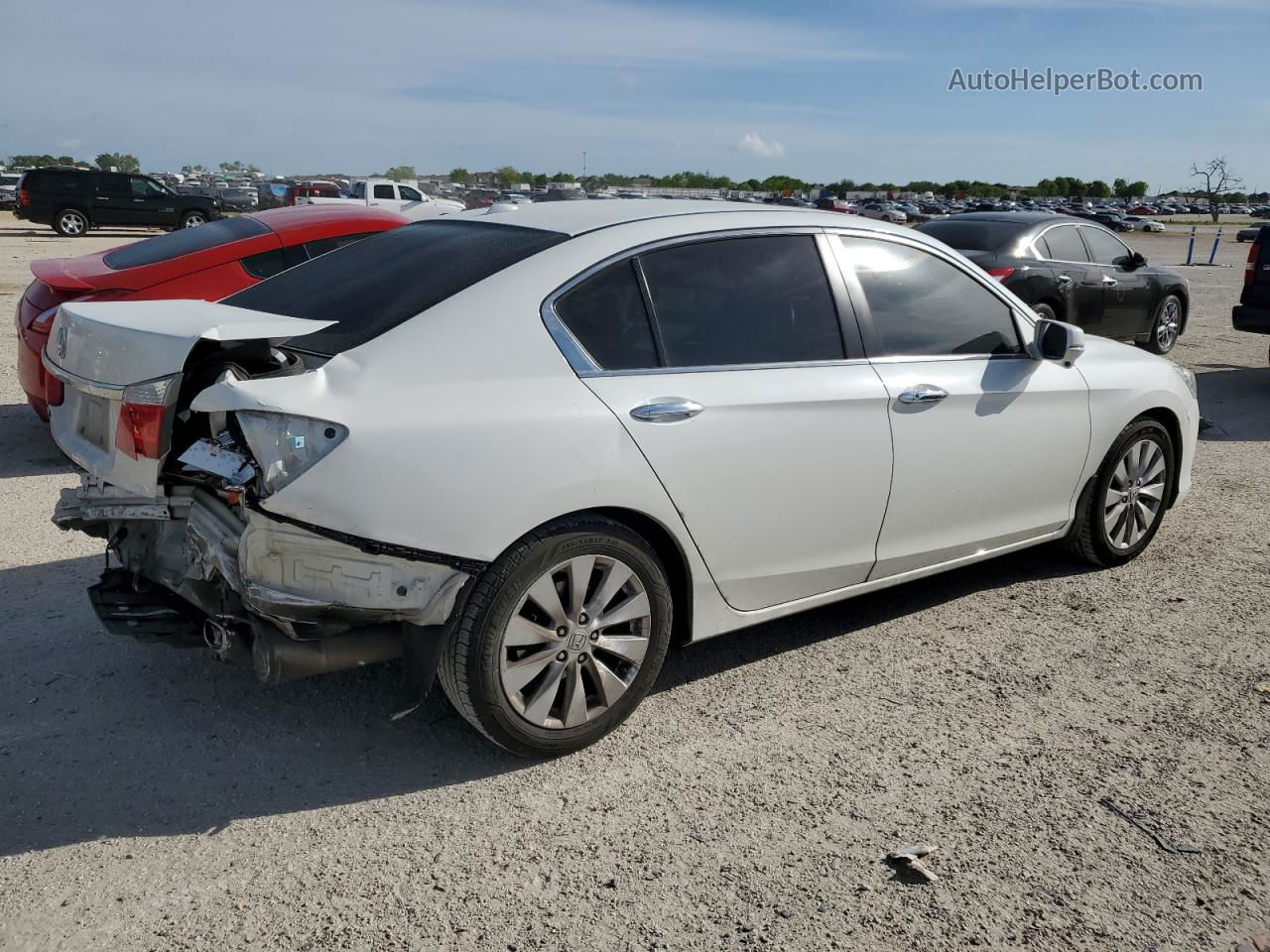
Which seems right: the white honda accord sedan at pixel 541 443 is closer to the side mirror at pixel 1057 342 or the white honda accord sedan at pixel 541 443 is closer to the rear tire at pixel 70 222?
the side mirror at pixel 1057 342

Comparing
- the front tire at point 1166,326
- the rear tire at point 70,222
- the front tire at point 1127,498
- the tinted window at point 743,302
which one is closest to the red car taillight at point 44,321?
the tinted window at point 743,302

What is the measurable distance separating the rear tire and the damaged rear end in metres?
31.1

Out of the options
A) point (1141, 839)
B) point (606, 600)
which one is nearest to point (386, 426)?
point (606, 600)

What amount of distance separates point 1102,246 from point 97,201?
93.1ft

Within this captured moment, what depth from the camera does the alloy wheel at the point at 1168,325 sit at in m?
12.8

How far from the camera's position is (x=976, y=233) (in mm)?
11211

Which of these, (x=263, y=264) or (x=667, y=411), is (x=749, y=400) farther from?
(x=263, y=264)

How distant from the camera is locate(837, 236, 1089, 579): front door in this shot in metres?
4.23

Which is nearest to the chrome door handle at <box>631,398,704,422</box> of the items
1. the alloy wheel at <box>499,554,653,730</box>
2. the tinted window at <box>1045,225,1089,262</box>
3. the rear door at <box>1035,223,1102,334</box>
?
the alloy wheel at <box>499,554,653,730</box>

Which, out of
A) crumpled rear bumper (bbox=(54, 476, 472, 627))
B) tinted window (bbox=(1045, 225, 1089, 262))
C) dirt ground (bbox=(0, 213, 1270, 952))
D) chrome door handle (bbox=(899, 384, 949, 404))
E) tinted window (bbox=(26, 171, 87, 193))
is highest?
tinted window (bbox=(26, 171, 87, 193))

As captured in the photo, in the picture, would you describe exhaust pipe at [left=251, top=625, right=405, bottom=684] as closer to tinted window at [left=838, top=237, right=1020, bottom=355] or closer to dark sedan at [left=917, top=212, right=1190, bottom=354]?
tinted window at [left=838, top=237, right=1020, bottom=355]

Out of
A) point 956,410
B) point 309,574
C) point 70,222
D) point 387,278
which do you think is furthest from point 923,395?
point 70,222

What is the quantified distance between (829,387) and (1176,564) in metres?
2.67

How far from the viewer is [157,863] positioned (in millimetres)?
2975
